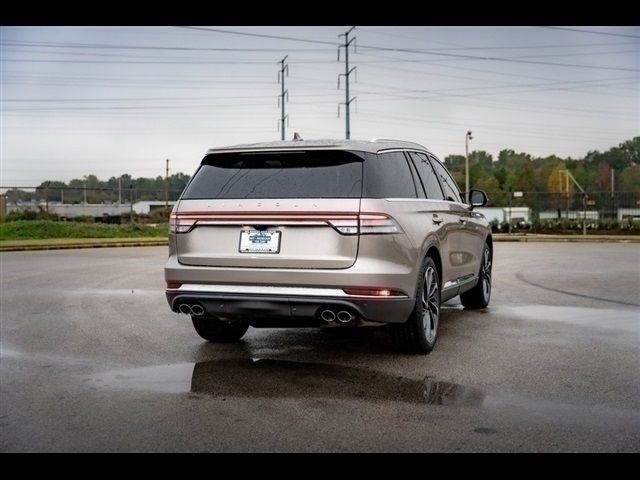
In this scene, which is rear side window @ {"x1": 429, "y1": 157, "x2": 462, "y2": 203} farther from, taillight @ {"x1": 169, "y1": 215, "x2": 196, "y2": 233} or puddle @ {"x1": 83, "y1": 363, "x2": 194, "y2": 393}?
puddle @ {"x1": 83, "y1": 363, "x2": 194, "y2": 393}

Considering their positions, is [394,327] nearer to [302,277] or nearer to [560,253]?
[302,277]

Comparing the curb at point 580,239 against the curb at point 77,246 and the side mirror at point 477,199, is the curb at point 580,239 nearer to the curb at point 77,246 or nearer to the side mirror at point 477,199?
the curb at point 77,246

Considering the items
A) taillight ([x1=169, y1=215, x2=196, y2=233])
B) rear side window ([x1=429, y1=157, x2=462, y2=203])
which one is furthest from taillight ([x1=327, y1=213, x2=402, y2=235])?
rear side window ([x1=429, y1=157, x2=462, y2=203])

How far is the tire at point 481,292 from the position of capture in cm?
947

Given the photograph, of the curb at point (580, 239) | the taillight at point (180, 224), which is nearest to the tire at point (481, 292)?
the taillight at point (180, 224)

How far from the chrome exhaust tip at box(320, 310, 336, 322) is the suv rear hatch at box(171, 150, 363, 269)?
1.19 ft

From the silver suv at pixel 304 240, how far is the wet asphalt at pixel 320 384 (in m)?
0.53

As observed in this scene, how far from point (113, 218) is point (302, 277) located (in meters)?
38.4

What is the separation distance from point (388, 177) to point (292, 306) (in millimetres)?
1397

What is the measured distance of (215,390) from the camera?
5438mm

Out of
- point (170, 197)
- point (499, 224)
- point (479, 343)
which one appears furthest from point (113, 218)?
point (479, 343)

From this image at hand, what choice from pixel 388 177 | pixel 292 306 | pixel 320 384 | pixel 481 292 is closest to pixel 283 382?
pixel 320 384

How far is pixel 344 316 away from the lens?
19.1 ft
